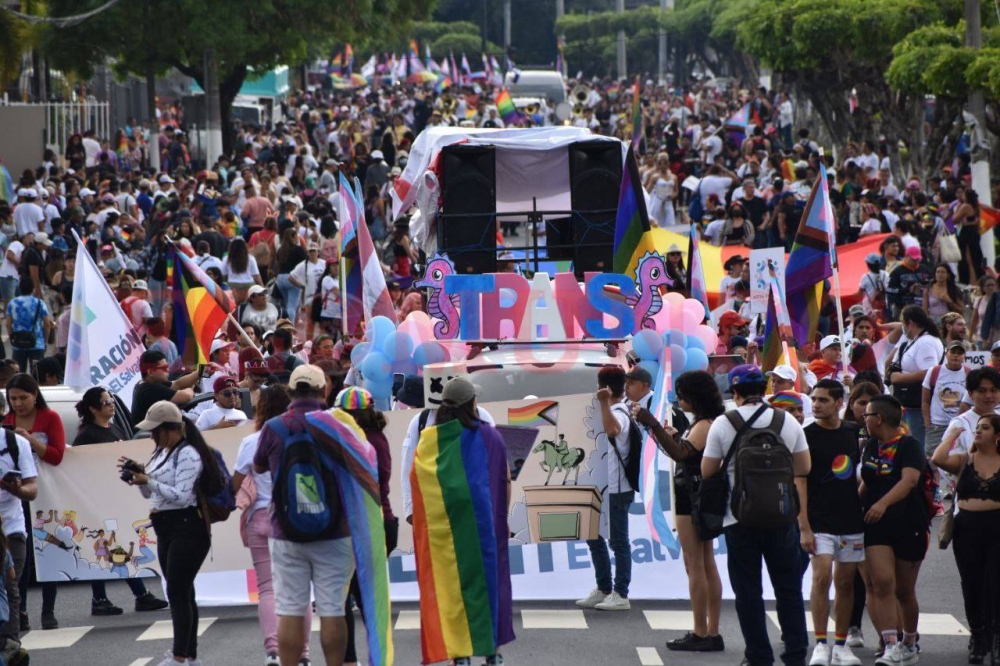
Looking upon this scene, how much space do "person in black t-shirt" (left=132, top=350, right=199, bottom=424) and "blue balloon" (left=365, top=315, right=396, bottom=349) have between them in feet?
4.82

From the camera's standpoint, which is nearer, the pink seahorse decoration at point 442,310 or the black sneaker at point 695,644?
the black sneaker at point 695,644

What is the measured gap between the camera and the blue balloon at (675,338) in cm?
1270

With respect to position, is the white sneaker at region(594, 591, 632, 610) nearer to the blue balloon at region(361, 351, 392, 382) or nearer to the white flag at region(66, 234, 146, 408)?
the blue balloon at region(361, 351, 392, 382)

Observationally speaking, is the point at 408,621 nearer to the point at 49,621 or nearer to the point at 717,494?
the point at 49,621

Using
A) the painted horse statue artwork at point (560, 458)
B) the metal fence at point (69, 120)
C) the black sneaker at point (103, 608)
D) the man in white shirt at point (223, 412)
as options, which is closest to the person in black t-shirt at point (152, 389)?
the man in white shirt at point (223, 412)

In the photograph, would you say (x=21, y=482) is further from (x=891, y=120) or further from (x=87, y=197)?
(x=891, y=120)

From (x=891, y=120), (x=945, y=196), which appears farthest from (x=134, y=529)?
(x=891, y=120)

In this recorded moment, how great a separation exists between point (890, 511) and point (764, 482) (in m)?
0.91

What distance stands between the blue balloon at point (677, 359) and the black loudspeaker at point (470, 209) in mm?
4673

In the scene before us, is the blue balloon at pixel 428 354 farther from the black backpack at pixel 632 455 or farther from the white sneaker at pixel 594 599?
the white sneaker at pixel 594 599

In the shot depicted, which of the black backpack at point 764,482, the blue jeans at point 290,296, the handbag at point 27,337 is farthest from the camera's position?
the blue jeans at point 290,296

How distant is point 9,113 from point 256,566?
28125mm

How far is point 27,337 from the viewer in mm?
18703

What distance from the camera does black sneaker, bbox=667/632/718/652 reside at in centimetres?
958
